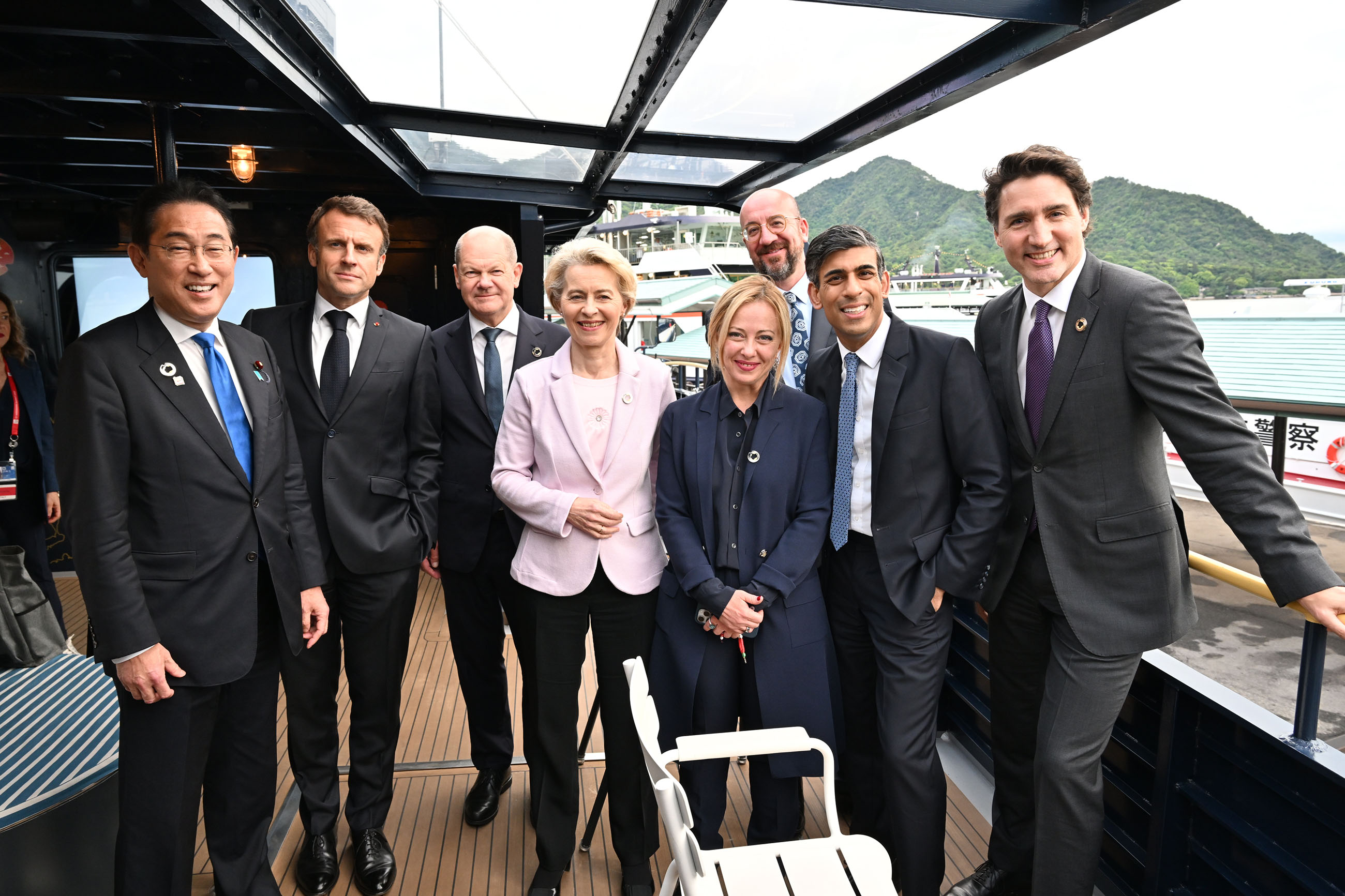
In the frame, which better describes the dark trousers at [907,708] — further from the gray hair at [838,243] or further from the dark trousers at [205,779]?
the dark trousers at [205,779]

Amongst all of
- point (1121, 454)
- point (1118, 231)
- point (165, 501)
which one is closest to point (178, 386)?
point (165, 501)

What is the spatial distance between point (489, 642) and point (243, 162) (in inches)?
123

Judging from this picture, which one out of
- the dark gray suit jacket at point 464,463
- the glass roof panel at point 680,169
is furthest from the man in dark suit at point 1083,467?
the glass roof panel at point 680,169

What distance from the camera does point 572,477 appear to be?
2.12 m

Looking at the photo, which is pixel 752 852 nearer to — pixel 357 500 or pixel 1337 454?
pixel 357 500

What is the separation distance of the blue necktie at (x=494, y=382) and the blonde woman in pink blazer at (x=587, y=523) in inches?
15.7

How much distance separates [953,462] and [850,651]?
653mm

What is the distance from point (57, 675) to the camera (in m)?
2.69

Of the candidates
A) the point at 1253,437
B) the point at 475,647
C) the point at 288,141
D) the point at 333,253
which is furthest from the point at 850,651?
the point at 288,141

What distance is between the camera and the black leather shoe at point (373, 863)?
7.54 feet

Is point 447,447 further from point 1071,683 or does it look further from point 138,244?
point 1071,683

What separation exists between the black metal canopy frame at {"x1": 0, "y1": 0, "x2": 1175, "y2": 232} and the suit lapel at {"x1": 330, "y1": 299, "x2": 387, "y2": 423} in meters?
0.94

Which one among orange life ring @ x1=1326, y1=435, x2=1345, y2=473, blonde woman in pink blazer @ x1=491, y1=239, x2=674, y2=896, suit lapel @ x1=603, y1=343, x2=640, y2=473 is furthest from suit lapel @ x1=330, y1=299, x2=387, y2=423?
orange life ring @ x1=1326, y1=435, x2=1345, y2=473

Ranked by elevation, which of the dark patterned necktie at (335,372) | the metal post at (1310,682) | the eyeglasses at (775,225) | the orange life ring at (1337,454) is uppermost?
the eyeglasses at (775,225)
